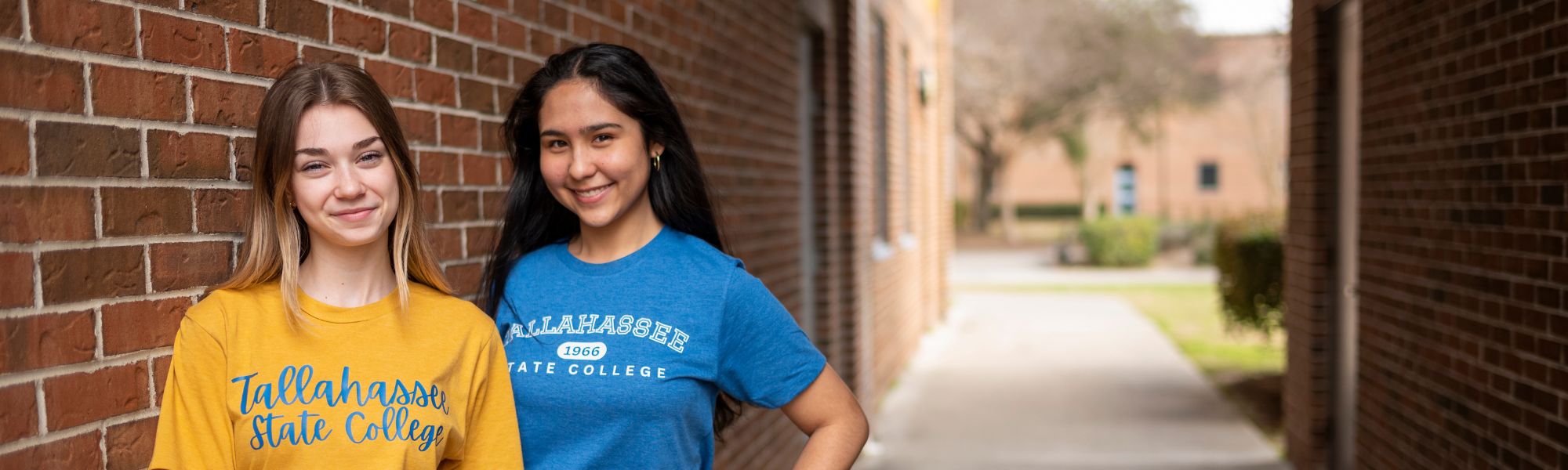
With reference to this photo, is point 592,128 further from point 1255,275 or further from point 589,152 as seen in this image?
point 1255,275

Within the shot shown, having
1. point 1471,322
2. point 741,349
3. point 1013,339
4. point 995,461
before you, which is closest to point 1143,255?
point 1013,339

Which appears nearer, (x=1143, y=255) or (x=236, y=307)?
(x=236, y=307)

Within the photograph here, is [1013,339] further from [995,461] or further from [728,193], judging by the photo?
[728,193]

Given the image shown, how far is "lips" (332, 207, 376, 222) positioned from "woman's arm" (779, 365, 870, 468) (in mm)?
765

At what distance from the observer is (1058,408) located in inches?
346

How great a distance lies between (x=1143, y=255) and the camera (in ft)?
79.0

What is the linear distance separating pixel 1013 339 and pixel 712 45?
878cm

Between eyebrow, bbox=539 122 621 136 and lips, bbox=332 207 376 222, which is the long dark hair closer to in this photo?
eyebrow, bbox=539 122 621 136

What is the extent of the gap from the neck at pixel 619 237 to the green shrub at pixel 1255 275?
796 centimetres

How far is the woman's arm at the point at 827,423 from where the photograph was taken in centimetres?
209

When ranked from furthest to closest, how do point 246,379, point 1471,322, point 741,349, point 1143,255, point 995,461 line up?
1. point 1143,255
2. point 995,461
3. point 1471,322
4. point 741,349
5. point 246,379

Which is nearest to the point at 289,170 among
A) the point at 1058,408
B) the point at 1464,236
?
the point at 1464,236

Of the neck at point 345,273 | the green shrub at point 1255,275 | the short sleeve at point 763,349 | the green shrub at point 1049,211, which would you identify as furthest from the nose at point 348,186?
the green shrub at point 1049,211

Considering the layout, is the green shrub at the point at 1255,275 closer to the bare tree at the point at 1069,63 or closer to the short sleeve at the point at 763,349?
the short sleeve at the point at 763,349
